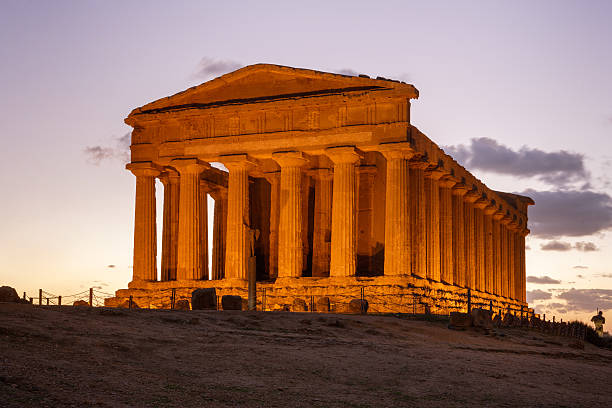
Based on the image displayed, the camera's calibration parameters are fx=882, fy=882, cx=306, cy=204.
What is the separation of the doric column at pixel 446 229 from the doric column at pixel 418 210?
4.54m

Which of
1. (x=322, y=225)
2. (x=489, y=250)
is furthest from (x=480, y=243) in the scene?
(x=322, y=225)

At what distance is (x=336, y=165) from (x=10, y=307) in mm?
27119

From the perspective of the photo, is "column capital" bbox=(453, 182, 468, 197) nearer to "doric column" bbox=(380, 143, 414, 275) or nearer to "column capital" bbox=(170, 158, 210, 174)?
"doric column" bbox=(380, 143, 414, 275)

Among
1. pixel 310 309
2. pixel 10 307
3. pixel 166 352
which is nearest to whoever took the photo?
pixel 166 352

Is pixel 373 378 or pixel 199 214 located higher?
pixel 199 214

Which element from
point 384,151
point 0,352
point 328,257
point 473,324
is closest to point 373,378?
point 0,352

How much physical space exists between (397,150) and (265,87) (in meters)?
8.45

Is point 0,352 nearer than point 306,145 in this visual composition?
Yes

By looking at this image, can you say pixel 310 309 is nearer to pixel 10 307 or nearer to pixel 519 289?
pixel 10 307

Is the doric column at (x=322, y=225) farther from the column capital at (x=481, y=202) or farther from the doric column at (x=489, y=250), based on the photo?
the doric column at (x=489, y=250)

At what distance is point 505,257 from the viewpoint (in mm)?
72062

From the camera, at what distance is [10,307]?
19500 millimetres

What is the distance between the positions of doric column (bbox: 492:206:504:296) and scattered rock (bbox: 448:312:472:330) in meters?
34.8

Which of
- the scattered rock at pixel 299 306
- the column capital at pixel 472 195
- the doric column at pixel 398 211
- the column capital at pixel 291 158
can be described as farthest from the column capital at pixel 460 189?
the scattered rock at pixel 299 306
